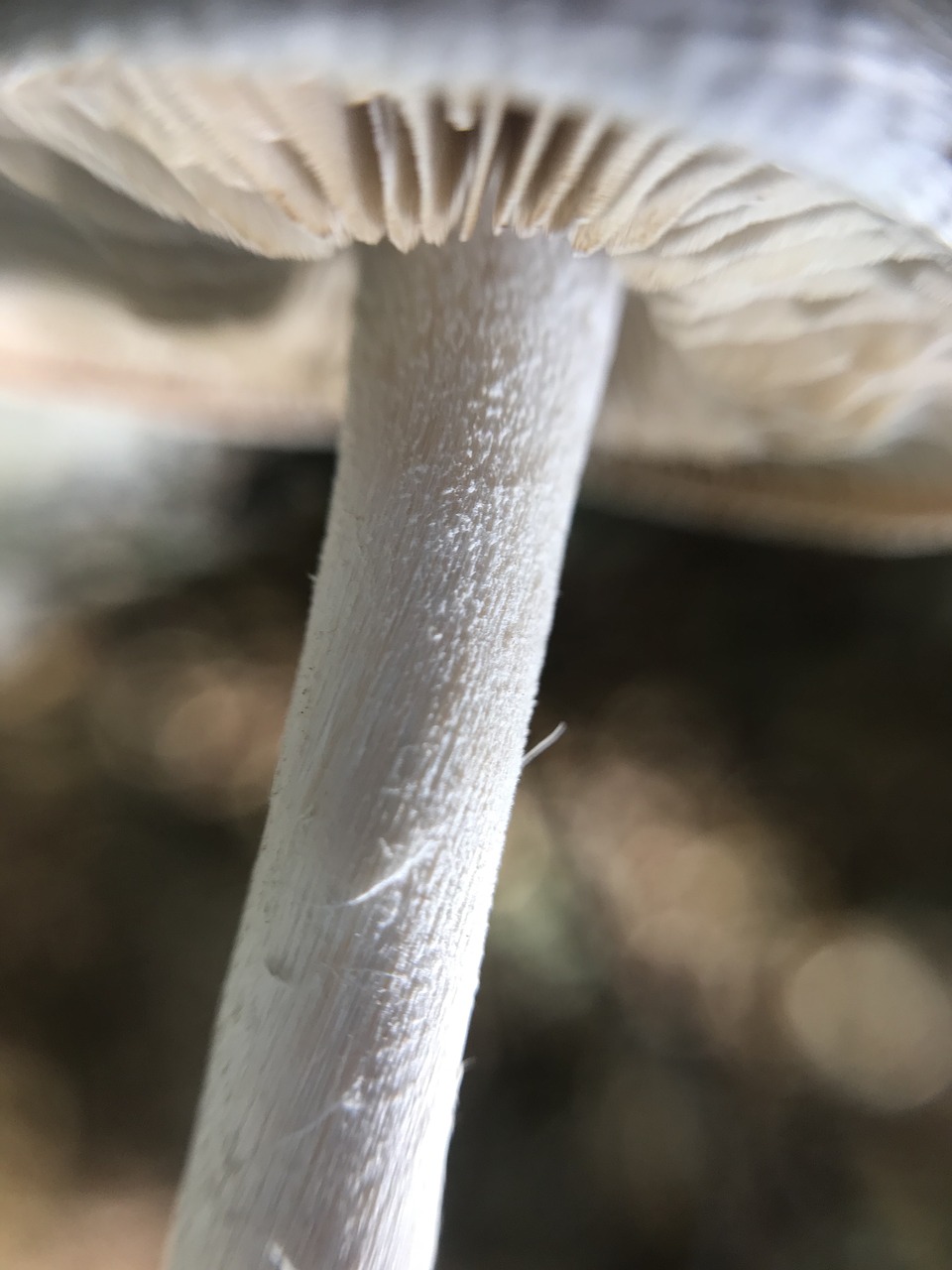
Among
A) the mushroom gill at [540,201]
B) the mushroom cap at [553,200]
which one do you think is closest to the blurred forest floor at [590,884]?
the mushroom cap at [553,200]

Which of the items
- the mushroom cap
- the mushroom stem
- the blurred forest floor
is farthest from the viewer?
the blurred forest floor

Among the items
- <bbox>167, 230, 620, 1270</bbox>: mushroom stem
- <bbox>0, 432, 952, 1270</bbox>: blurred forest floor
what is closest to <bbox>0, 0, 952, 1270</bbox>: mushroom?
<bbox>167, 230, 620, 1270</bbox>: mushroom stem

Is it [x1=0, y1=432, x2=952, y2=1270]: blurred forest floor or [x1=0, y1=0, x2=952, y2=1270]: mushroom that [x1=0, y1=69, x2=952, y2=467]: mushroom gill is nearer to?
[x1=0, y1=0, x2=952, y2=1270]: mushroom

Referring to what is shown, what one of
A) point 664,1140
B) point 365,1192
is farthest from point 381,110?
point 664,1140

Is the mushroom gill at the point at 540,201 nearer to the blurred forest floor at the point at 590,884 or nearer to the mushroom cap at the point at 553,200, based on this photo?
the mushroom cap at the point at 553,200

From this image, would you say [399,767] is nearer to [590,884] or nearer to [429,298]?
[429,298]

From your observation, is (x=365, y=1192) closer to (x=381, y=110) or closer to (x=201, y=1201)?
(x=201, y=1201)
